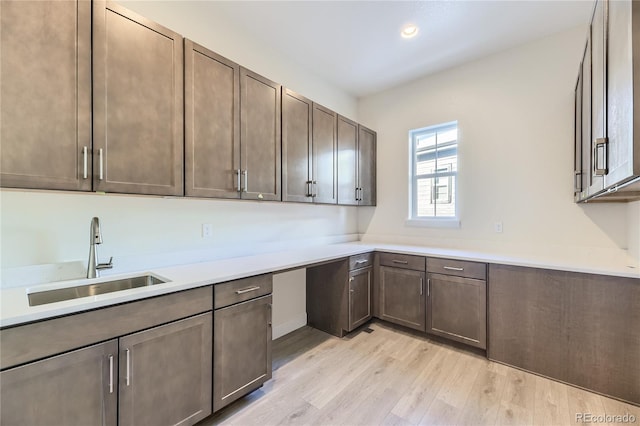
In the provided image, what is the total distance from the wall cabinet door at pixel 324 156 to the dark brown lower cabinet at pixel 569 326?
5.48ft

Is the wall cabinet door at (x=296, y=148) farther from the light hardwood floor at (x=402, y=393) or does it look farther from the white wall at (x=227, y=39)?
the light hardwood floor at (x=402, y=393)

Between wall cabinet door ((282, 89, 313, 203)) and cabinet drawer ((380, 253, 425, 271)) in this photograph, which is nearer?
wall cabinet door ((282, 89, 313, 203))

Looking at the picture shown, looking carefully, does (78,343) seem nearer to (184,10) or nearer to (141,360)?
(141,360)

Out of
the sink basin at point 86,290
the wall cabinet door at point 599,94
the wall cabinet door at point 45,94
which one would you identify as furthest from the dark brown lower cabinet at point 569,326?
the wall cabinet door at point 45,94

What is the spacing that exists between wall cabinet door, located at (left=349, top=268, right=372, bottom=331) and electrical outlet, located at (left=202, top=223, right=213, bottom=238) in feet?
4.61

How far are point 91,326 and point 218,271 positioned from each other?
0.72 meters

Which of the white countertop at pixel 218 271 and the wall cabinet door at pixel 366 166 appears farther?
the wall cabinet door at pixel 366 166

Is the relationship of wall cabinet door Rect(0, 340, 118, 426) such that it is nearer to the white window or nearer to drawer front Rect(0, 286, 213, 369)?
drawer front Rect(0, 286, 213, 369)

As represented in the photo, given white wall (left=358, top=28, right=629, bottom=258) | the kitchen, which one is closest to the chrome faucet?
the kitchen

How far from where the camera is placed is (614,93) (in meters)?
1.14

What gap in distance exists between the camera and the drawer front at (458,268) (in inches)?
96.0

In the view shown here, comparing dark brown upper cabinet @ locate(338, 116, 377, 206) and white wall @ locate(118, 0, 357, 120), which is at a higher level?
white wall @ locate(118, 0, 357, 120)

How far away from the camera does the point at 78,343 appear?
1178mm

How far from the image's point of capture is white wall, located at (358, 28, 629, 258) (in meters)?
2.51
